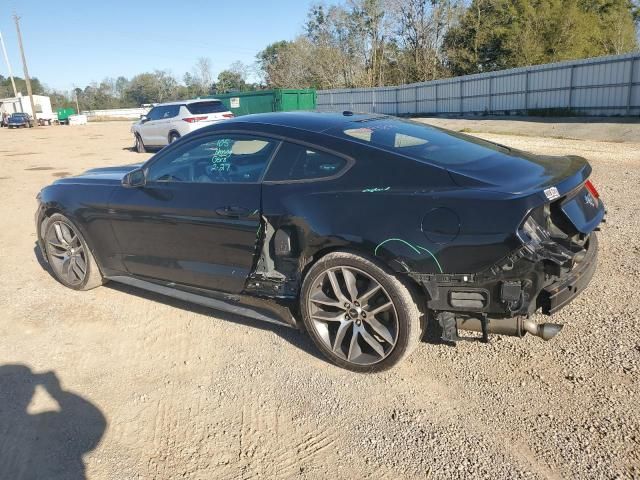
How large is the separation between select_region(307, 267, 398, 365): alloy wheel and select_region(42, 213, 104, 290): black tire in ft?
7.89

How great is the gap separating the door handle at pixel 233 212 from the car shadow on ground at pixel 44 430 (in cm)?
142

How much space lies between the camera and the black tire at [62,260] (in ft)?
15.0

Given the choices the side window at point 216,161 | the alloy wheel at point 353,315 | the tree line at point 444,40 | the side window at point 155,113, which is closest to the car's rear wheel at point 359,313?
the alloy wheel at point 353,315

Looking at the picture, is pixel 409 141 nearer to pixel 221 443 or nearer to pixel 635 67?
pixel 221 443

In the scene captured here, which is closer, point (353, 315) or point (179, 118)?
point (353, 315)

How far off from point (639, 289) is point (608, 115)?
2068cm

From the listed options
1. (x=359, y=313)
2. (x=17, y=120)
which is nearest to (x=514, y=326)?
(x=359, y=313)

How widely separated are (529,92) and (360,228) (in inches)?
1030

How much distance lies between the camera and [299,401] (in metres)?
2.97

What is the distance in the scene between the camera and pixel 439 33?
4356cm

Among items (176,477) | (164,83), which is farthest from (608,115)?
(164,83)

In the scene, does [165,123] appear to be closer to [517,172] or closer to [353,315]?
[353,315]

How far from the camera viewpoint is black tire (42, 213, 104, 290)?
4.57 m

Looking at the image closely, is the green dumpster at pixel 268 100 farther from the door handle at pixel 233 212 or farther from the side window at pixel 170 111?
the door handle at pixel 233 212
